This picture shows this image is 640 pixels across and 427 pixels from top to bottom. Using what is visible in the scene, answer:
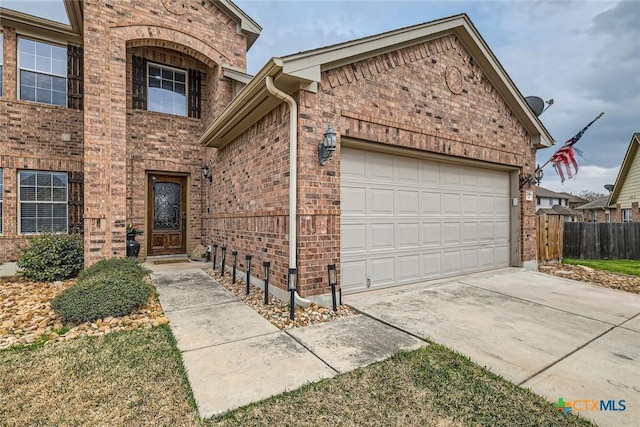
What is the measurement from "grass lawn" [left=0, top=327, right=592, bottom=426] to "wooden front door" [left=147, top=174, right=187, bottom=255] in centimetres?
589

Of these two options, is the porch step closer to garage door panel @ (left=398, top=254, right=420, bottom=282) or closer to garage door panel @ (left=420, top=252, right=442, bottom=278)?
garage door panel @ (left=398, top=254, right=420, bottom=282)

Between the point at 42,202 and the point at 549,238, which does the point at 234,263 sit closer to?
the point at 42,202

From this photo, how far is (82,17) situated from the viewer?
287 inches

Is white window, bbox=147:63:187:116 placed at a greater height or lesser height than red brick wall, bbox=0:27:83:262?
greater

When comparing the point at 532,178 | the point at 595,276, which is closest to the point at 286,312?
the point at 532,178

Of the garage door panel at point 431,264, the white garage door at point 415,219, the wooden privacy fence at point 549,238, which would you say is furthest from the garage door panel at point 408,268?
the wooden privacy fence at point 549,238

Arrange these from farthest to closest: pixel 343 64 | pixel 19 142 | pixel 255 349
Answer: pixel 19 142, pixel 343 64, pixel 255 349

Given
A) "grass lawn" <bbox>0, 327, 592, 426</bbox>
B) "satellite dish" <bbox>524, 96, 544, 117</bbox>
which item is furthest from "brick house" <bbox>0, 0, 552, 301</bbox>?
"grass lawn" <bbox>0, 327, 592, 426</bbox>

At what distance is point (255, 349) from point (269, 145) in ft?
10.5

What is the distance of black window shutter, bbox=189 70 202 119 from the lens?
9039mm

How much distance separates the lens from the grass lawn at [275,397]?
206cm

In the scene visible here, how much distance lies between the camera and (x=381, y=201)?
5.38 m

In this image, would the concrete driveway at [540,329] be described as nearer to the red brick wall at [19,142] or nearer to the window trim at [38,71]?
the red brick wall at [19,142]

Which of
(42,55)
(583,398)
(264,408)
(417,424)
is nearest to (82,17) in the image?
(42,55)
